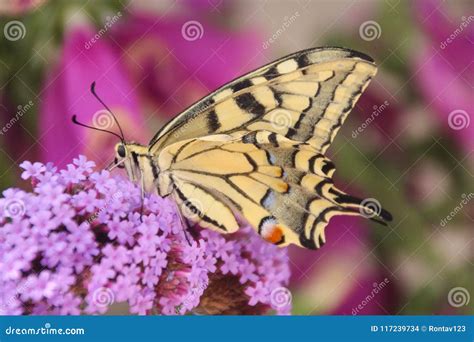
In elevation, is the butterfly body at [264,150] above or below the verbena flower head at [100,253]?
above

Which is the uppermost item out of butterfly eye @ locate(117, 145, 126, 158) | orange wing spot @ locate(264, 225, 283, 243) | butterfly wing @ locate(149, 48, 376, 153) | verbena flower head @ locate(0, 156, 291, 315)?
butterfly wing @ locate(149, 48, 376, 153)

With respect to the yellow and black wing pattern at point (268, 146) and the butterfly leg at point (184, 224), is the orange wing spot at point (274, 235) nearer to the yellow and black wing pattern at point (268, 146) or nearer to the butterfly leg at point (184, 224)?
the yellow and black wing pattern at point (268, 146)

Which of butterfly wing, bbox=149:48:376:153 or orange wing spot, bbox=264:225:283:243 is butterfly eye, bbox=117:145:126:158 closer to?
butterfly wing, bbox=149:48:376:153

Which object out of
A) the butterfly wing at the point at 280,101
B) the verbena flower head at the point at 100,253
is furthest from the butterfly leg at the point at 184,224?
the butterfly wing at the point at 280,101

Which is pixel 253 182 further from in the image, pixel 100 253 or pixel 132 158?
pixel 100 253

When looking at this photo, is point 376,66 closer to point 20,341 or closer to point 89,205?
point 89,205

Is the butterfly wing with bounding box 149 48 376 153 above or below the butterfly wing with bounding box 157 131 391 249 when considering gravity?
above

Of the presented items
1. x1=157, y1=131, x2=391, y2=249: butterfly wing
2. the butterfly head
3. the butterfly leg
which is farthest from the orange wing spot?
the butterfly head
